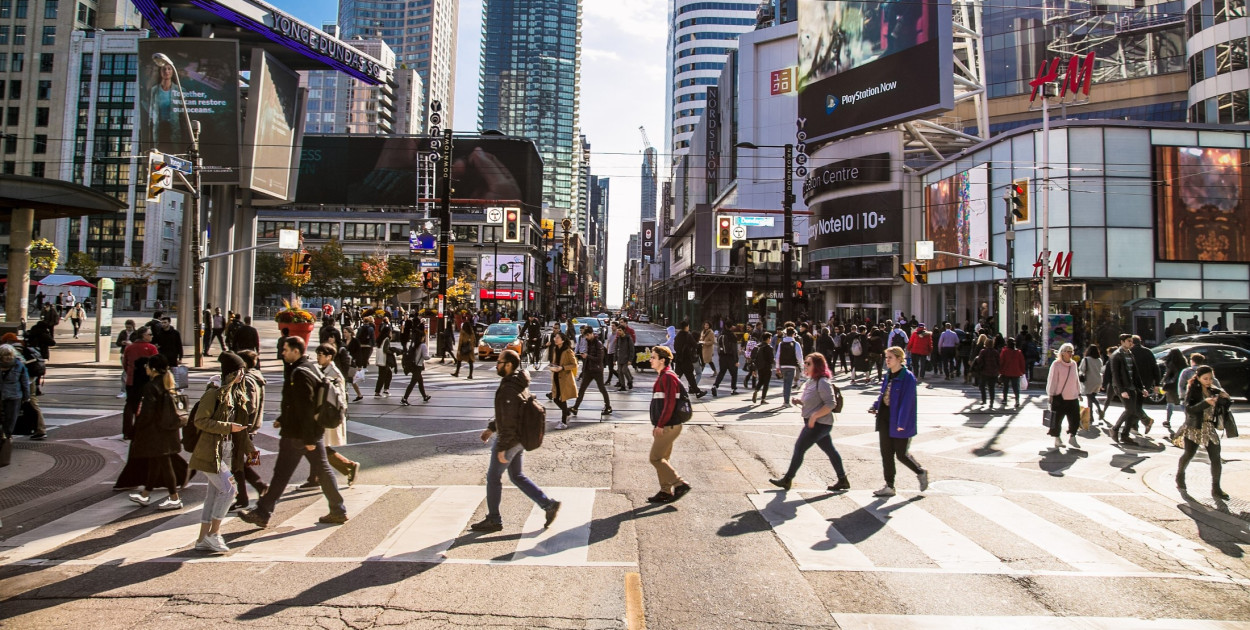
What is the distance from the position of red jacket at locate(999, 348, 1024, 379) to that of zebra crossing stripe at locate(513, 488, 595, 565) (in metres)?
11.5

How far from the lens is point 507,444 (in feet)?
20.6

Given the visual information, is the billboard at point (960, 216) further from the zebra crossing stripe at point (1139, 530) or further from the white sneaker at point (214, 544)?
the white sneaker at point (214, 544)

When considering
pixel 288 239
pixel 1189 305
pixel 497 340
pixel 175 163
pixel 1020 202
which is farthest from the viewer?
pixel 1189 305

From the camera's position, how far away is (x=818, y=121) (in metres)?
50.0

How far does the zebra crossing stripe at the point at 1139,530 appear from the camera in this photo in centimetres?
598

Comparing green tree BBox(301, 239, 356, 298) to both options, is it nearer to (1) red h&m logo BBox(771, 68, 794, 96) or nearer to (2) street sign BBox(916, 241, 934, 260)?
(2) street sign BBox(916, 241, 934, 260)

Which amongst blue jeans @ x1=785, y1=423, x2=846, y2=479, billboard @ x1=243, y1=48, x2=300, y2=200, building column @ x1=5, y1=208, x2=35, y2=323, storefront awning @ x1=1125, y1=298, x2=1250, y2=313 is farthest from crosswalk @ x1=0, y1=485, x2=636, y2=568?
storefront awning @ x1=1125, y1=298, x2=1250, y2=313

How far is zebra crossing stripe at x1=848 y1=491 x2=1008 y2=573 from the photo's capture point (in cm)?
575

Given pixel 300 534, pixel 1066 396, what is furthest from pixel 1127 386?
pixel 300 534

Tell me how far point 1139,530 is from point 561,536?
5.70 m

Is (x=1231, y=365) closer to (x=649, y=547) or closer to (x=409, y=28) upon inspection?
(x=649, y=547)

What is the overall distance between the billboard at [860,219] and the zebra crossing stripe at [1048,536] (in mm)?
39697

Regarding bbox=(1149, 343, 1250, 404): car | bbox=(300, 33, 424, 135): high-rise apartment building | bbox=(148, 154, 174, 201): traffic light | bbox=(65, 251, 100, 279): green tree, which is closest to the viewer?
bbox=(1149, 343, 1250, 404): car

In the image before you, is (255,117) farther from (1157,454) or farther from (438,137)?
(1157,454)
